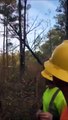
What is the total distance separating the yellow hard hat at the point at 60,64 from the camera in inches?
85.3

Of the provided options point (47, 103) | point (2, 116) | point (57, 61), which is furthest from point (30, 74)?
point (57, 61)

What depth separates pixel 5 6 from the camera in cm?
3203

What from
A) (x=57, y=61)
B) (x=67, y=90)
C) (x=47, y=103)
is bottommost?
(x=47, y=103)

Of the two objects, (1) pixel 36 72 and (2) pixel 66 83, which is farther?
(1) pixel 36 72

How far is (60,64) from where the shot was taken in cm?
221

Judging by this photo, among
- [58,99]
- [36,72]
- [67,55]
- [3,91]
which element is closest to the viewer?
[67,55]

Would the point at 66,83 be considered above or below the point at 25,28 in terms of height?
above

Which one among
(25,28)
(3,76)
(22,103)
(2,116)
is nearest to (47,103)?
(2,116)

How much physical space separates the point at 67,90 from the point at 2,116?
9.52 m

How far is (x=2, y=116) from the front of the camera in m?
11.6

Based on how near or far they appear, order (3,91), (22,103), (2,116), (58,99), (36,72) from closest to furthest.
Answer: (58,99) < (2,116) < (22,103) < (3,91) < (36,72)

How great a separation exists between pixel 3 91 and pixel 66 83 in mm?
12360

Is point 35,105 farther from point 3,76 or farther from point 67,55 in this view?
point 67,55

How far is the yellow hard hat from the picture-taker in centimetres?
217
